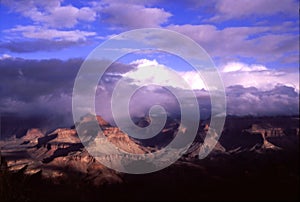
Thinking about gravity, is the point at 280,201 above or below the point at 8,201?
below

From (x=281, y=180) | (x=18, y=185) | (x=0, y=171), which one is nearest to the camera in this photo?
(x=0, y=171)

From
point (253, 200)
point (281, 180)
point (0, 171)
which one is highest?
point (0, 171)

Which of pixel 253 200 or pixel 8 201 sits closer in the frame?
pixel 8 201

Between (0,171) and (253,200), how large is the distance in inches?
5356

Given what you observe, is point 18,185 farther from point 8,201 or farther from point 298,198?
point 298,198

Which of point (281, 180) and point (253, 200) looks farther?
point (253, 200)

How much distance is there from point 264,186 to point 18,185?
121168 mm

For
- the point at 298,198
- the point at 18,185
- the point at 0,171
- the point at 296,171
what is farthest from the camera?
the point at 296,171

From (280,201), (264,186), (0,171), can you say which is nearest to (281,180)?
(280,201)

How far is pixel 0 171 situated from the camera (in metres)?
104

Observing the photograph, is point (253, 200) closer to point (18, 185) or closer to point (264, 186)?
point (264, 186)

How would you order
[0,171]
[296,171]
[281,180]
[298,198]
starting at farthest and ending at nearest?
[296,171] → [281,180] → [298,198] → [0,171]

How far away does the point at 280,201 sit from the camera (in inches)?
6624

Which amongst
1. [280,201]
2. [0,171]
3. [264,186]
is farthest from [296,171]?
[0,171]
